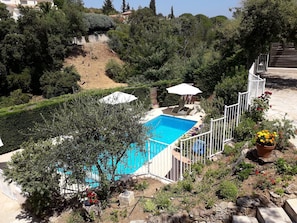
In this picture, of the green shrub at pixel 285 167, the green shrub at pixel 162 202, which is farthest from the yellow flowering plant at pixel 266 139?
the green shrub at pixel 162 202

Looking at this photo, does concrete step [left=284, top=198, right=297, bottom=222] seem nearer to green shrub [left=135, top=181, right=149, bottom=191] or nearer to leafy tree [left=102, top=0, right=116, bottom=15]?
green shrub [left=135, top=181, right=149, bottom=191]

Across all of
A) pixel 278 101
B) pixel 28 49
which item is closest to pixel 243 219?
pixel 278 101

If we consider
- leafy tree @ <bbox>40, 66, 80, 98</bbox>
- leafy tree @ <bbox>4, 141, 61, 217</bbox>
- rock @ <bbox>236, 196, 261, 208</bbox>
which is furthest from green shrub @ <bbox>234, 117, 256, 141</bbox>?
leafy tree @ <bbox>40, 66, 80, 98</bbox>

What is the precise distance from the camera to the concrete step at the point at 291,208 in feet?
14.2

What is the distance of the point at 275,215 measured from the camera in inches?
175

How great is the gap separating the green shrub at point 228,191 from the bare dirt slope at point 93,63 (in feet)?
66.3

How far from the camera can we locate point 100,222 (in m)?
5.39

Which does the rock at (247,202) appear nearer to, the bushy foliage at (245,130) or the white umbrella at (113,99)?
the bushy foliage at (245,130)

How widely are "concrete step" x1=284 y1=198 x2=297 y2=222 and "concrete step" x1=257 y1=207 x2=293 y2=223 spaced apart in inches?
2.7

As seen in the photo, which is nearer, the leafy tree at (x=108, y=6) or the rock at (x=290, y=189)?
the rock at (x=290, y=189)

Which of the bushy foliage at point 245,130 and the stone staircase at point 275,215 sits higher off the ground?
the bushy foliage at point 245,130

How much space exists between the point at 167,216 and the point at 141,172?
2968 mm

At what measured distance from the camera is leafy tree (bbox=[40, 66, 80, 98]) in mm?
20672

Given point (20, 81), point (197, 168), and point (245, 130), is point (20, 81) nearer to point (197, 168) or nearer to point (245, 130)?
point (197, 168)
